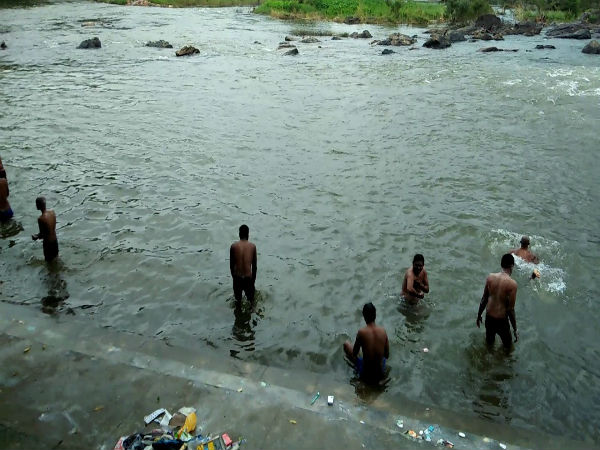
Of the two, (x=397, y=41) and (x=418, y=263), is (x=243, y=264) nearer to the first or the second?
(x=418, y=263)

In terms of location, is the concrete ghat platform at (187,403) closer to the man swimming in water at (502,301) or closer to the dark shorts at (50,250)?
the man swimming in water at (502,301)

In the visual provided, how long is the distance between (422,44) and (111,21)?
32.3m

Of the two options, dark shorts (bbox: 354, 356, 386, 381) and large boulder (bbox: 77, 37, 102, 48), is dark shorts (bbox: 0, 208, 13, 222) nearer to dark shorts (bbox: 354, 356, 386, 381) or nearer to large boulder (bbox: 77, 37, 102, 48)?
dark shorts (bbox: 354, 356, 386, 381)

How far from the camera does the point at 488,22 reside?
172 ft

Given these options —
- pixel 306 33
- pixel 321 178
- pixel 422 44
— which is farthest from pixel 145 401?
pixel 306 33

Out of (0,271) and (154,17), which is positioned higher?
(154,17)

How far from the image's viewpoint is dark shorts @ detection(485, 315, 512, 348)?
800cm

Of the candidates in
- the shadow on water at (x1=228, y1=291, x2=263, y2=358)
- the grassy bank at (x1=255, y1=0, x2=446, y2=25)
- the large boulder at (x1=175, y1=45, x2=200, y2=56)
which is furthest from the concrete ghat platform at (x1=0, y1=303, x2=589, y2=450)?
the grassy bank at (x1=255, y1=0, x2=446, y2=25)

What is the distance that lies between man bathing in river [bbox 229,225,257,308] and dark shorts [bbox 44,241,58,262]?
4151 mm

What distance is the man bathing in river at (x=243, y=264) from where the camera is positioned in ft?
29.1

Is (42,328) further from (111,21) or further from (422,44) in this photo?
(111,21)

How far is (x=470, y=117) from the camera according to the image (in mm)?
21516

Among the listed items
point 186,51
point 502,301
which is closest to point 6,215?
point 502,301

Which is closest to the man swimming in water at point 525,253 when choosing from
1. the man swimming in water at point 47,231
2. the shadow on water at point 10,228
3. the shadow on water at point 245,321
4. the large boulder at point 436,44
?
the shadow on water at point 245,321
